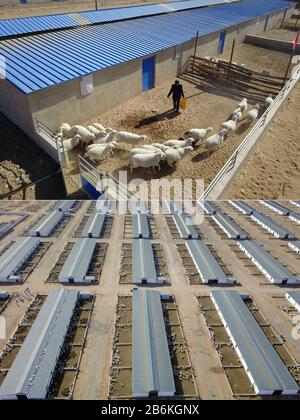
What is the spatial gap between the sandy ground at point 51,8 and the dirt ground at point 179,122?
30559 millimetres

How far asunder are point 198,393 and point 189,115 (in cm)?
2216

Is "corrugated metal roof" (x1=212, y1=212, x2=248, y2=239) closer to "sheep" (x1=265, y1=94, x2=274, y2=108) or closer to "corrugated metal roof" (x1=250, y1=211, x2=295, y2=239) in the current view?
"corrugated metal roof" (x1=250, y1=211, x2=295, y2=239)

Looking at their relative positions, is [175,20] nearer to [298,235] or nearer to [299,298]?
[298,235]

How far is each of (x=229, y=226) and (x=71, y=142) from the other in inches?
488

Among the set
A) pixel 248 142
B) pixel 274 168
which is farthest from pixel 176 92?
pixel 274 168

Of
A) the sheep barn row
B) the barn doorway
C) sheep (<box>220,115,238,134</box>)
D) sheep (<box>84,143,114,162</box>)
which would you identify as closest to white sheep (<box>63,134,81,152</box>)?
the sheep barn row

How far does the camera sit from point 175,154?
1689 cm

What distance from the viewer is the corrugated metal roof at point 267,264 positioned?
6.48m

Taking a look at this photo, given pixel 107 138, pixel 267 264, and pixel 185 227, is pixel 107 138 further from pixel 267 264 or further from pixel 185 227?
pixel 267 264

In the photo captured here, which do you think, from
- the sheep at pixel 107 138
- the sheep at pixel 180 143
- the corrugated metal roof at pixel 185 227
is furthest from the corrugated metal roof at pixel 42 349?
the sheep at pixel 180 143

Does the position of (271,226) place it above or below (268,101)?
below

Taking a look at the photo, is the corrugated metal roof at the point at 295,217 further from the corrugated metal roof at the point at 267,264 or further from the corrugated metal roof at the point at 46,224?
the corrugated metal roof at the point at 46,224

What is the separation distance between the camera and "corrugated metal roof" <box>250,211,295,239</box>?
9.11 metres

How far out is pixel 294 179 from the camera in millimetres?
17938
